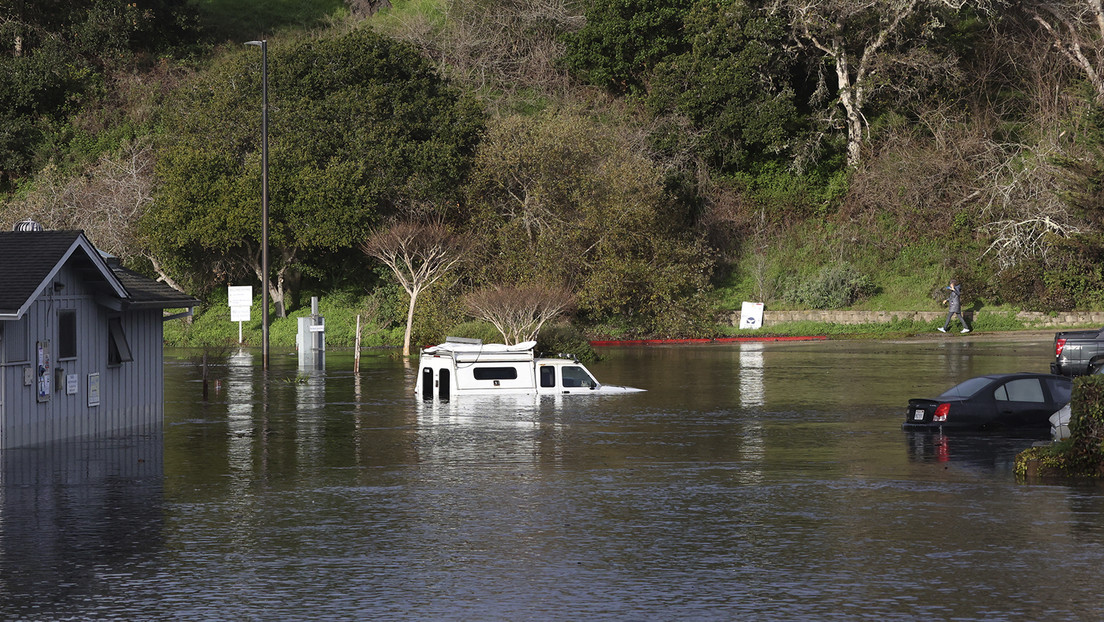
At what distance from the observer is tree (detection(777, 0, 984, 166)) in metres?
65.1

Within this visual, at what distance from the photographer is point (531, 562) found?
40.7ft

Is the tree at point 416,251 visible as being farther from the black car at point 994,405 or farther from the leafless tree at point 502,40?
the black car at point 994,405

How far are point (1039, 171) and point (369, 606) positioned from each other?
5561 centimetres

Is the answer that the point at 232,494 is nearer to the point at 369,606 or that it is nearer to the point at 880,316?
the point at 369,606

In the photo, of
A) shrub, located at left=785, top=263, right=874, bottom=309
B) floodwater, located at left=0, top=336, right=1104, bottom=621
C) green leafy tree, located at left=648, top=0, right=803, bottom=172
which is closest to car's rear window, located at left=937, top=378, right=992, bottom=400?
floodwater, located at left=0, top=336, right=1104, bottom=621

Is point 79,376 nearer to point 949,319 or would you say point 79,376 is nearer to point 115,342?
point 115,342

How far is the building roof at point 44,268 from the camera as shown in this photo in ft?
66.2

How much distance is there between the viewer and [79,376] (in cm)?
2283

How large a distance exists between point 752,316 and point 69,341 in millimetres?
39824

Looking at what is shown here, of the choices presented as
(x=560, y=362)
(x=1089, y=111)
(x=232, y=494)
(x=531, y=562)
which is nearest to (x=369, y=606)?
(x=531, y=562)

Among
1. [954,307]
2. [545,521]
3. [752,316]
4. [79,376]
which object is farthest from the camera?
[752,316]

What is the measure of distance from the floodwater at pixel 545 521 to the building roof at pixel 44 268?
7.90 ft

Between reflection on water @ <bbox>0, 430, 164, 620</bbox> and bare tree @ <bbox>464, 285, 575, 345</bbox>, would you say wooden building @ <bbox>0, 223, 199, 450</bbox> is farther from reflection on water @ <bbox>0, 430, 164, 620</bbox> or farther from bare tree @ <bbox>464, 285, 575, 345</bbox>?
bare tree @ <bbox>464, 285, 575, 345</bbox>

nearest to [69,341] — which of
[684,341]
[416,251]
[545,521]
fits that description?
[545,521]
